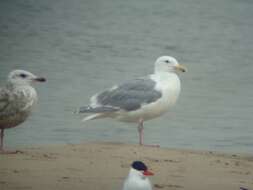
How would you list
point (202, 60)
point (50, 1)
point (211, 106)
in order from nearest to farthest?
point (211, 106) < point (202, 60) < point (50, 1)

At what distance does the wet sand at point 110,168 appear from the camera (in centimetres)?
880

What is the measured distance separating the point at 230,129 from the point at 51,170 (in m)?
5.19

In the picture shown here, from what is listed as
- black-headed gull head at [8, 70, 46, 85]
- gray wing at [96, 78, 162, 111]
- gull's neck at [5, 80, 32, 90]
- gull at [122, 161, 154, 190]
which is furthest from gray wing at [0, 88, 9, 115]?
gull at [122, 161, 154, 190]

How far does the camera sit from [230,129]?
1392 cm

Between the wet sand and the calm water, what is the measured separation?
92.4 inches

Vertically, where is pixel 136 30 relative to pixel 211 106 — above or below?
above

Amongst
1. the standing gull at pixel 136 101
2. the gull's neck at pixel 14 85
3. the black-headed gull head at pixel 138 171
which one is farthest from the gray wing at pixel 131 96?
the black-headed gull head at pixel 138 171

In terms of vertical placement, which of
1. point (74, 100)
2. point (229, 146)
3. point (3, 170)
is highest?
point (74, 100)

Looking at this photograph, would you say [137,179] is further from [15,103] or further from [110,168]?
A: [15,103]

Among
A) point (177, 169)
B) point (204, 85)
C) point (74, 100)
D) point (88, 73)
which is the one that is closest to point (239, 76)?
point (204, 85)

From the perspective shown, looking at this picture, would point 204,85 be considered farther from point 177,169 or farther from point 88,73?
point 177,169

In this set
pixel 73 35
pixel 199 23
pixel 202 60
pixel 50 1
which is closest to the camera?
pixel 202 60

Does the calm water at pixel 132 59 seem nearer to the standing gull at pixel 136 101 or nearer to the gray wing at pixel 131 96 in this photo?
→ the standing gull at pixel 136 101

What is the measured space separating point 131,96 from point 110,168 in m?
2.52
